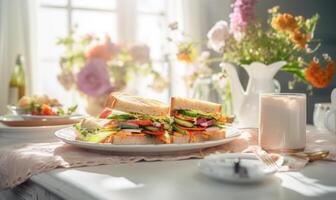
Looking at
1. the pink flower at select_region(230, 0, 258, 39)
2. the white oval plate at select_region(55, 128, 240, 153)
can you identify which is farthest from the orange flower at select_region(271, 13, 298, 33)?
the white oval plate at select_region(55, 128, 240, 153)

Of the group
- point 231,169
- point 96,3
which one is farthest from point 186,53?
point 96,3

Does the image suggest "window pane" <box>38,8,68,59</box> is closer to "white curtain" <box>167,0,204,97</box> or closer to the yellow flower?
"white curtain" <box>167,0,204,97</box>

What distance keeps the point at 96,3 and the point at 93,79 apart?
1528 millimetres

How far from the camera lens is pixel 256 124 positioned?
135 cm

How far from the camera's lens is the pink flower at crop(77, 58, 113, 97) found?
1583mm

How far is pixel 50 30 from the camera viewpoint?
2.79 m

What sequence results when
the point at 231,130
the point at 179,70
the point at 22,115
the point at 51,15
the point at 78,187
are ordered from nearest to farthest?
1. the point at 78,187
2. the point at 231,130
3. the point at 22,115
4. the point at 51,15
5. the point at 179,70

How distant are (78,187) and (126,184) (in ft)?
0.22

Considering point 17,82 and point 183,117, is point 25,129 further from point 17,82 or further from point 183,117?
point 17,82

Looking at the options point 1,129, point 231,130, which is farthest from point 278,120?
point 1,129

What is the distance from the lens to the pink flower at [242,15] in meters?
1.42

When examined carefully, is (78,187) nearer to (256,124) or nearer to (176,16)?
(256,124)

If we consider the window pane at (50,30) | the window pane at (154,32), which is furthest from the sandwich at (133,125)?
the window pane at (154,32)

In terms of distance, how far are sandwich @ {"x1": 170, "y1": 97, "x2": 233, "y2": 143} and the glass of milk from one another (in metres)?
0.10
